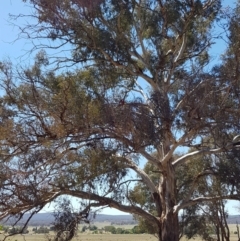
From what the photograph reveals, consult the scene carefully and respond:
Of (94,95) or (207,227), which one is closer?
(94,95)

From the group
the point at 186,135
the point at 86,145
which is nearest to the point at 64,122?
the point at 86,145

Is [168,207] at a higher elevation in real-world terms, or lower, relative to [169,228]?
higher

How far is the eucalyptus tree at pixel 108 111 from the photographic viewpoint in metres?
11.6

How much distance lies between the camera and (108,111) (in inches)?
440

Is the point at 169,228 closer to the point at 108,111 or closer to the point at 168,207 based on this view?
the point at 168,207

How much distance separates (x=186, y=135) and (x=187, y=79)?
55.6 inches

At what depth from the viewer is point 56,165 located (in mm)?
12664

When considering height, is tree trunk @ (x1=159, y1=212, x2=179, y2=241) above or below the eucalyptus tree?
below

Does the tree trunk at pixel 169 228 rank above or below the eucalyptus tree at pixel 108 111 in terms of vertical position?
below

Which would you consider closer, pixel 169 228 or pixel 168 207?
pixel 169 228

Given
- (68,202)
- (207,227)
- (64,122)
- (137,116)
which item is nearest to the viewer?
(137,116)

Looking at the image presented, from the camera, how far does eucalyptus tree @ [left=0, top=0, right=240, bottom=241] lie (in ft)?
37.9

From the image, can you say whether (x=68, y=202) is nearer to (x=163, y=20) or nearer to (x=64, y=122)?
(x=64, y=122)

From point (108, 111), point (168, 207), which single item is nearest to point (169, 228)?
point (168, 207)
